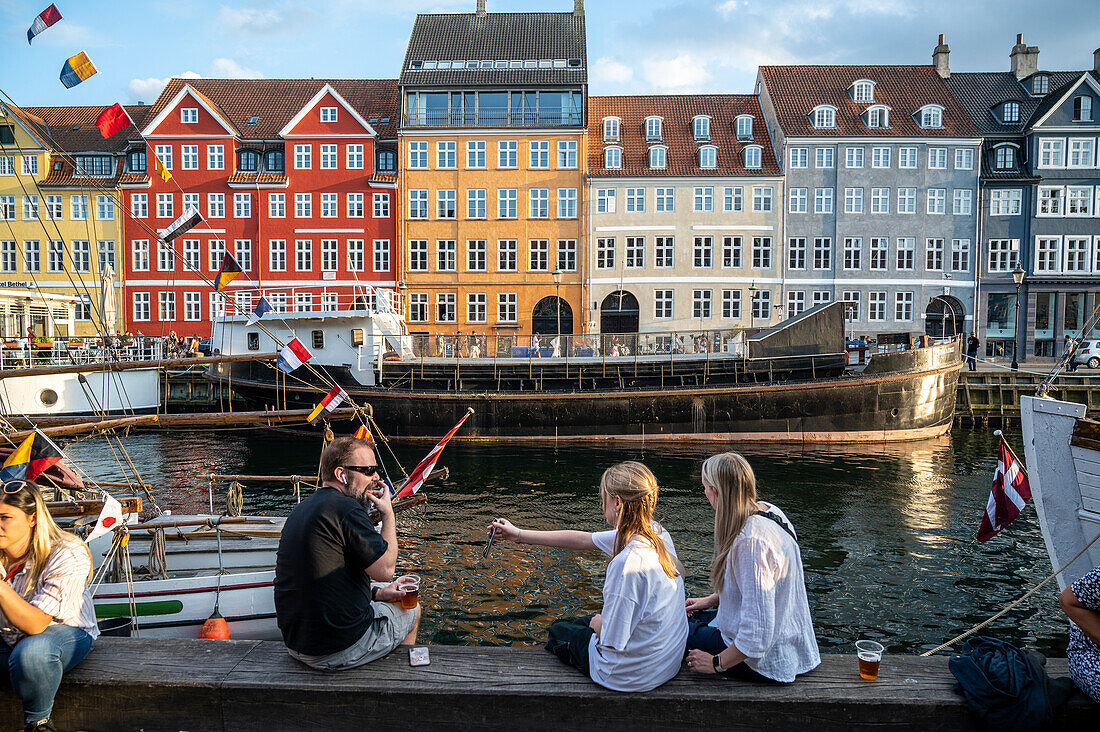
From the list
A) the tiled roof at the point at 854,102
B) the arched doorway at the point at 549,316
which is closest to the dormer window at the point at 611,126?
the tiled roof at the point at 854,102

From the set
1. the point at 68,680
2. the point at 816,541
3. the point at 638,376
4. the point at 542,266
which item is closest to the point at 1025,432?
the point at 816,541

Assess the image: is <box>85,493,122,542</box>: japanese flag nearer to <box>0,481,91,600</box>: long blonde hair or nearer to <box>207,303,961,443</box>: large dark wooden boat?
<box>0,481,91,600</box>: long blonde hair

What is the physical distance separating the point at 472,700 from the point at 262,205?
41539 millimetres

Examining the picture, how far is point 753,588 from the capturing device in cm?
369

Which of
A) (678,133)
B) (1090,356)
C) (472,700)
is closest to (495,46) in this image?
(678,133)

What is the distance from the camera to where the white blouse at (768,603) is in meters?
3.70

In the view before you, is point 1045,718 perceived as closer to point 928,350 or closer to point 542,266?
point 928,350

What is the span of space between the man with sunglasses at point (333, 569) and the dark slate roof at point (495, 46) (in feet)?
130

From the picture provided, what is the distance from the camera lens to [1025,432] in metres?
7.32

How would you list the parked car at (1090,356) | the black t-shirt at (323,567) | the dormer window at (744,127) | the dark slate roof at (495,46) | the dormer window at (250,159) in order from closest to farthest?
the black t-shirt at (323,567)
the parked car at (1090,356)
the dark slate roof at (495,46)
the dormer window at (250,159)
the dormer window at (744,127)

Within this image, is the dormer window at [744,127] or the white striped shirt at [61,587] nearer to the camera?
the white striped shirt at [61,587]

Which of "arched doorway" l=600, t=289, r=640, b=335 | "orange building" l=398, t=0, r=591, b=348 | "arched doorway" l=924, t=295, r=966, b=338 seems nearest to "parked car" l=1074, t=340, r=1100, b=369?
"arched doorway" l=924, t=295, r=966, b=338

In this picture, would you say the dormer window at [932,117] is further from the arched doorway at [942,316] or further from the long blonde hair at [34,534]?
the long blonde hair at [34,534]

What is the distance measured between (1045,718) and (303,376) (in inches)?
1002
